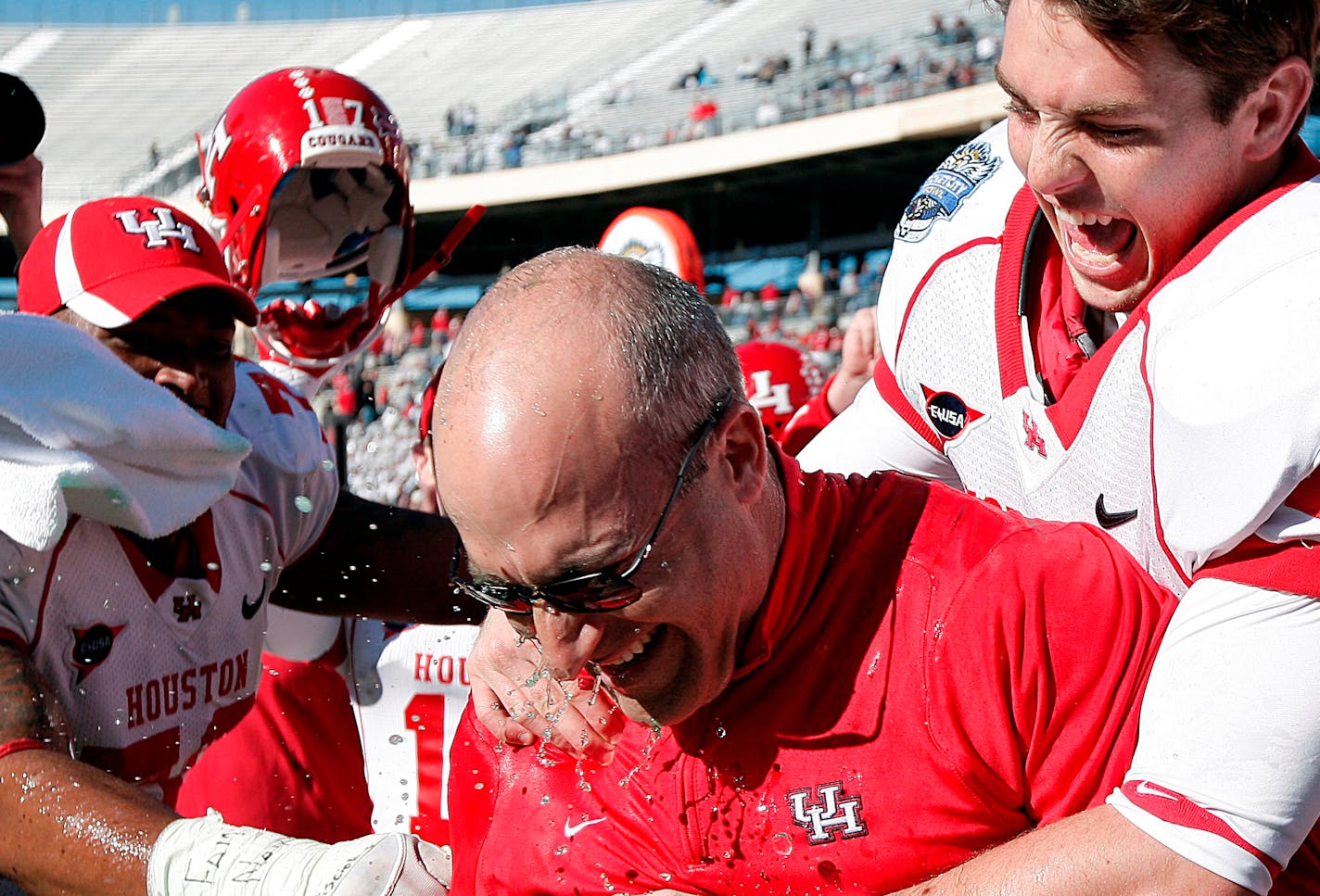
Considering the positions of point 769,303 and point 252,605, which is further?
point 769,303

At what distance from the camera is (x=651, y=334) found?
165 cm

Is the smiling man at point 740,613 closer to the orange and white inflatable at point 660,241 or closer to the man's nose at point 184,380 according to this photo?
the man's nose at point 184,380

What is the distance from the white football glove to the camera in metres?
1.81

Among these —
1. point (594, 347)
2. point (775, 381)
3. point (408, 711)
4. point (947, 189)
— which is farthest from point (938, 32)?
point (594, 347)

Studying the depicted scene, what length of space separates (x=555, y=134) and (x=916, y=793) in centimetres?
2640

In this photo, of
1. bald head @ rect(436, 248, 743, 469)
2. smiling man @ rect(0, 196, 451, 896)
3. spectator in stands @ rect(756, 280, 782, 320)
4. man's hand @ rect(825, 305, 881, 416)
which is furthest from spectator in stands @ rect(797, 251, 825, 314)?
bald head @ rect(436, 248, 743, 469)

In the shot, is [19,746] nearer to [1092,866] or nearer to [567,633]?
[567,633]

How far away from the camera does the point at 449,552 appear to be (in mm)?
3264

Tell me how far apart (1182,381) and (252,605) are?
2.07m

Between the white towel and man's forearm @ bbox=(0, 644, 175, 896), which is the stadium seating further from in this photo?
man's forearm @ bbox=(0, 644, 175, 896)

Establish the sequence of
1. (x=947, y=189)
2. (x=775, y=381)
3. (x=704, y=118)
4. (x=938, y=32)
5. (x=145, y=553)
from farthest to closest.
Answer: (x=704, y=118), (x=938, y=32), (x=775, y=381), (x=145, y=553), (x=947, y=189)

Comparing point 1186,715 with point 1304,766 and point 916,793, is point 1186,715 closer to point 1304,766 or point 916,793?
point 1304,766

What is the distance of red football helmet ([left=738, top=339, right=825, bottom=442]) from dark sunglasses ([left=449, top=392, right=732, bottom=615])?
3.12 m

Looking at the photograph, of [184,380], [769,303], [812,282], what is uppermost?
[184,380]
